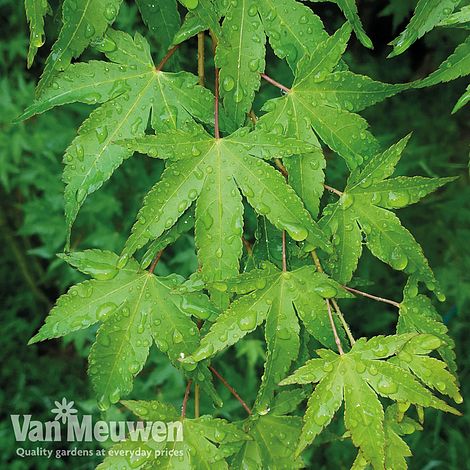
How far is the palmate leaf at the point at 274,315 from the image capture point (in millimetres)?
1095

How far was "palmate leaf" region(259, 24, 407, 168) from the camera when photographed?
3.77 feet

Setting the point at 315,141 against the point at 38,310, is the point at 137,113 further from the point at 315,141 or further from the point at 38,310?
the point at 38,310

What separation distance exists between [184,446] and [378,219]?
57 centimetres

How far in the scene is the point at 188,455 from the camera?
46.4 inches

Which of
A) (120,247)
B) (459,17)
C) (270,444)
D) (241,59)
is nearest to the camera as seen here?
(459,17)

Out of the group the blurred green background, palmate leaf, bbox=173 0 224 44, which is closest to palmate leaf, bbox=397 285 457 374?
palmate leaf, bbox=173 0 224 44

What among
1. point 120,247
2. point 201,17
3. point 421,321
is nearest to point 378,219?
point 421,321

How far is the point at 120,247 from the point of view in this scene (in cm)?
243

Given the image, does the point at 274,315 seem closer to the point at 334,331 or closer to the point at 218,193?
the point at 334,331

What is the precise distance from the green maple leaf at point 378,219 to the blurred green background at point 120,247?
1.00m

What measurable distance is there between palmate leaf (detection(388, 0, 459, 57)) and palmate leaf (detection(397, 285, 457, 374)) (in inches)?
18.2

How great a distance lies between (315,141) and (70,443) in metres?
2.12

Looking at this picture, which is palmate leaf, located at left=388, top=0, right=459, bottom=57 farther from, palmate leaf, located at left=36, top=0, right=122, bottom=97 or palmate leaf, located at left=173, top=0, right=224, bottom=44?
palmate leaf, located at left=36, top=0, right=122, bottom=97

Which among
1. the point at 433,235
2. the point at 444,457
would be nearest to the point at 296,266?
the point at 433,235
